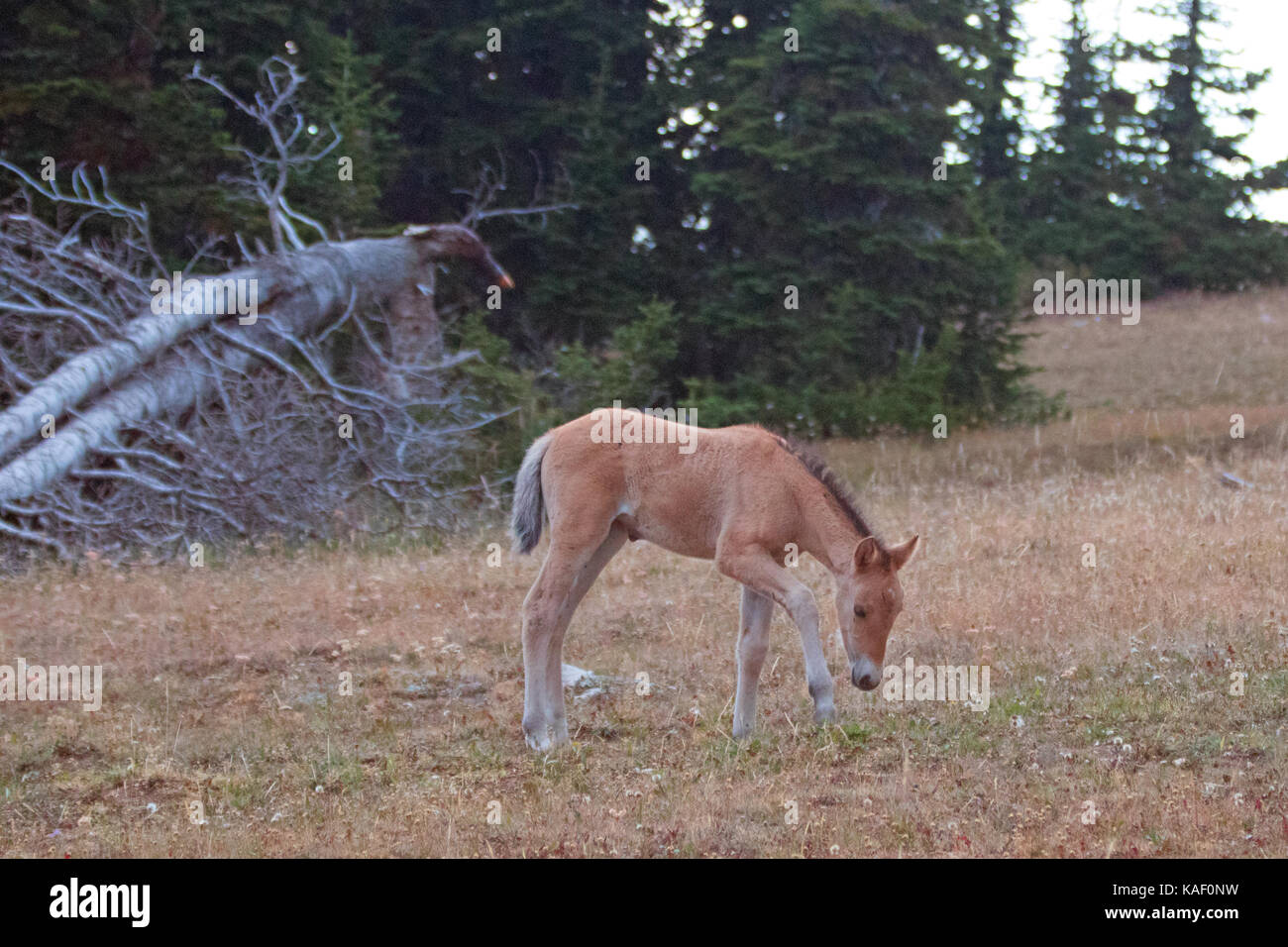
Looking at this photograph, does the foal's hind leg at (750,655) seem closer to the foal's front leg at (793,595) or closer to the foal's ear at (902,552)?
the foal's front leg at (793,595)

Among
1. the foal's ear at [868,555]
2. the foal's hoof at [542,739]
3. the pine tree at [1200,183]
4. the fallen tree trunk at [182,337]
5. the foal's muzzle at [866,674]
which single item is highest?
the pine tree at [1200,183]

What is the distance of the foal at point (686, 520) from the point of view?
25.8ft

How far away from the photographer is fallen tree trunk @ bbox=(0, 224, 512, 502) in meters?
13.6

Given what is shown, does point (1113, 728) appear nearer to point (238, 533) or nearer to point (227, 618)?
point (227, 618)

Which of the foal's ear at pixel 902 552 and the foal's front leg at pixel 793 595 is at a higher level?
the foal's ear at pixel 902 552

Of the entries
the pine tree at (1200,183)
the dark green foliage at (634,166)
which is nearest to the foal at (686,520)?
the dark green foliage at (634,166)

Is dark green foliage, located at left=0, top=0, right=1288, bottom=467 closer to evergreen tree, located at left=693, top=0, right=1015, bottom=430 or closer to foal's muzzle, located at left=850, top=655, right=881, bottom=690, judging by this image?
evergreen tree, located at left=693, top=0, right=1015, bottom=430

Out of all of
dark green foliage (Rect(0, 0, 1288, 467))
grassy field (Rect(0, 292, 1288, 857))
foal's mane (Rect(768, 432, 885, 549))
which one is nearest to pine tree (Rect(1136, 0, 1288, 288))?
dark green foliage (Rect(0, 0, 1288, 467))

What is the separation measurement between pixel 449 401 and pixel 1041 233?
2361cm

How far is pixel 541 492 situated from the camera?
8.60 meters

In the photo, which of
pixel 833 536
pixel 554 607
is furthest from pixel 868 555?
pixel 554 607

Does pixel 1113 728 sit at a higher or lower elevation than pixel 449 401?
lower

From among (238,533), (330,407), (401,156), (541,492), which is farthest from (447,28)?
(541,492)

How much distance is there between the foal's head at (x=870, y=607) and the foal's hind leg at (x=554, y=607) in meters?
1.66
